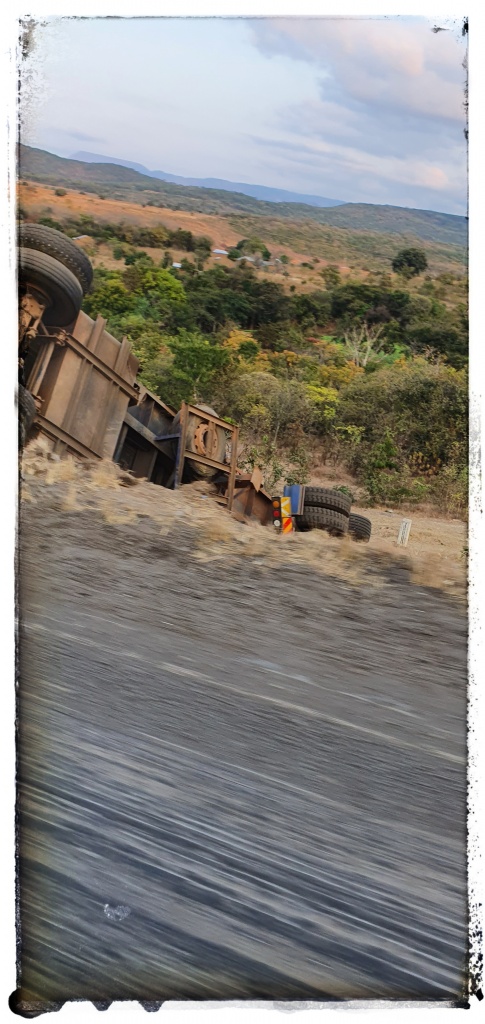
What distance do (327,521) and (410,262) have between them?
1162 mm

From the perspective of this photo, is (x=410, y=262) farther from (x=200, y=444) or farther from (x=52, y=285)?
(x=52, y=285)

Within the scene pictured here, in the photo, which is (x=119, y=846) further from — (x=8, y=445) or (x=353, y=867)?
(x=8, y=445)

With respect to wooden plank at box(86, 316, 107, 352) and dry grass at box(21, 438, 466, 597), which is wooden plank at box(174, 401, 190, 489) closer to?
dry grass at box(21, 438, 466, 597)

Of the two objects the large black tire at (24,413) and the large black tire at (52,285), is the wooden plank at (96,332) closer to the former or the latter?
the large black tire at (52,285)

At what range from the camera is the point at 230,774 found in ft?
10.6

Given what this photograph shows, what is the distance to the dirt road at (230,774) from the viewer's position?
284 centimetres

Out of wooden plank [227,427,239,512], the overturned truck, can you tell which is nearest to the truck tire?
the overturned truck

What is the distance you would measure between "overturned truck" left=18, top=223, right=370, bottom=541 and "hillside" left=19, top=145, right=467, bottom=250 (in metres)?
0.32

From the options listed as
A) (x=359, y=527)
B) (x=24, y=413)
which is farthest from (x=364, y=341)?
(x=24, y=413)

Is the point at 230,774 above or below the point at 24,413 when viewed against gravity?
Result: below

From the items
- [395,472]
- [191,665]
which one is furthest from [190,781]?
[395,472]

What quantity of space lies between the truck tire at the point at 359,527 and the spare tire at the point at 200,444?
0.64 m

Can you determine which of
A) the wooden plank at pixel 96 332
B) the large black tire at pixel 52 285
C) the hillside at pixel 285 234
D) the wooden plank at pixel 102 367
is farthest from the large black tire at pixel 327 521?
the large black tire at pixel 52 285

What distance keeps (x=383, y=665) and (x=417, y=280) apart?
1595mm
